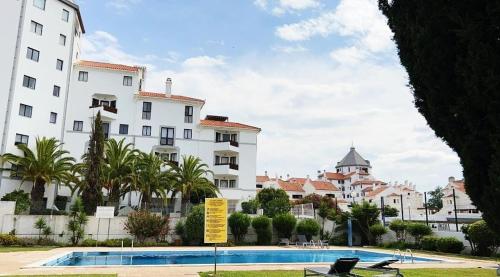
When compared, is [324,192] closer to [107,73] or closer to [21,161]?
[107,73]

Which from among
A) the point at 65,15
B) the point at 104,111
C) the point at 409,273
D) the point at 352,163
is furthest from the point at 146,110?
the point at 352,163

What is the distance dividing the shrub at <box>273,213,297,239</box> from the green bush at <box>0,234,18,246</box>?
17624 millimetres

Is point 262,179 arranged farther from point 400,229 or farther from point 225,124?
point 400,229

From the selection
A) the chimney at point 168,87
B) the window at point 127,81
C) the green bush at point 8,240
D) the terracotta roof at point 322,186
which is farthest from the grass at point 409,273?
the terracotta roof at point 322,186

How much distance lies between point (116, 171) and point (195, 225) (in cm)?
846

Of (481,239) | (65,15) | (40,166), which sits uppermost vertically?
(65,15)

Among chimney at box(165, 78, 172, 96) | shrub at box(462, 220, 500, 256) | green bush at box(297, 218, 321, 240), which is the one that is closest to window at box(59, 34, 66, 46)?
chimney at box(165, 78, 172, 96)

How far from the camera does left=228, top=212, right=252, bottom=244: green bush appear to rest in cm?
3022

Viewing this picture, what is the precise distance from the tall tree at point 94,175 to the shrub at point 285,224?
522 inches

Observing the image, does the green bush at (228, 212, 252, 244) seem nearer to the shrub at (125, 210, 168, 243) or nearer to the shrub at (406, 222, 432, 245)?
the shrub at (125, 210, 168, 243)

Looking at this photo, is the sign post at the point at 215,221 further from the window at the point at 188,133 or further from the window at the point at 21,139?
the window at the point at 188,133

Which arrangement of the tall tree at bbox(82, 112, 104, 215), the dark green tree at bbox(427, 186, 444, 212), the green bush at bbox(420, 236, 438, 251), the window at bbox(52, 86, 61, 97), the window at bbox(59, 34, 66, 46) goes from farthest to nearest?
the dark green tree at bbox(427, 186, 444, 212)
the window at bbox(59, 34, 66, 46)
the window at bbox(52, 86, 61, 97)
the tall tree at bbox(82, 112, 104, 215)
the green bush at bbox(420, 236, 438, 251)

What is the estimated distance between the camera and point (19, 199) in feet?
93.7

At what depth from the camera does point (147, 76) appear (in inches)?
1945
